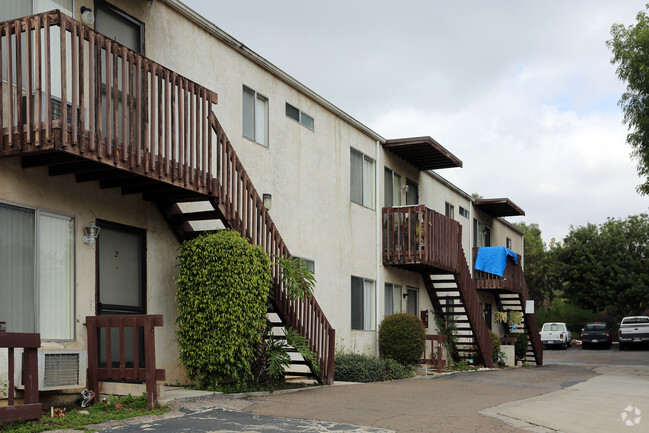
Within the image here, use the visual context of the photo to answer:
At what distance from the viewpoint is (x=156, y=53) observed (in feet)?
39.4

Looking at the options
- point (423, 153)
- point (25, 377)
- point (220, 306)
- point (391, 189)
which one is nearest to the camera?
point (25, 377)

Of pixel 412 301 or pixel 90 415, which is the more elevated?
pixel 412 301

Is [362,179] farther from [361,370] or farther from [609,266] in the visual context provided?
[609,266]

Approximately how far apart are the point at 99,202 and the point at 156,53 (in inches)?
113

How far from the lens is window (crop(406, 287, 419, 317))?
2216cm

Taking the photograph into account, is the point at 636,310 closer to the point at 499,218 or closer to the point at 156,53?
the point at 499,218

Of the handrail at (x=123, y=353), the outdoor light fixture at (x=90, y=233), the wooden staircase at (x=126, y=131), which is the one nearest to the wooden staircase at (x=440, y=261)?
the wooden staircase at (x=126, y=131)

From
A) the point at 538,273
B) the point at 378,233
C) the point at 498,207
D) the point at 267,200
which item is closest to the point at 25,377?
the point at 267,200

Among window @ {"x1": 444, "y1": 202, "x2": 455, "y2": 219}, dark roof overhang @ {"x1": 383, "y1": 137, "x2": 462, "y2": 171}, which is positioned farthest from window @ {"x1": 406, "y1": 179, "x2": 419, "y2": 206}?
window @ {"x1": 444, "y1": 202, "x2": 455, "y2": 219}

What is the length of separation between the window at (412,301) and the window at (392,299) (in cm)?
72

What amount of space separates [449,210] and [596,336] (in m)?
21.3

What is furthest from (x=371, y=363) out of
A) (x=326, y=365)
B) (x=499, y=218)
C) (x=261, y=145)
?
(x=499, y=218)

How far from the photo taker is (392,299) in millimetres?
21031

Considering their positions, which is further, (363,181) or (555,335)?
(555,335)
